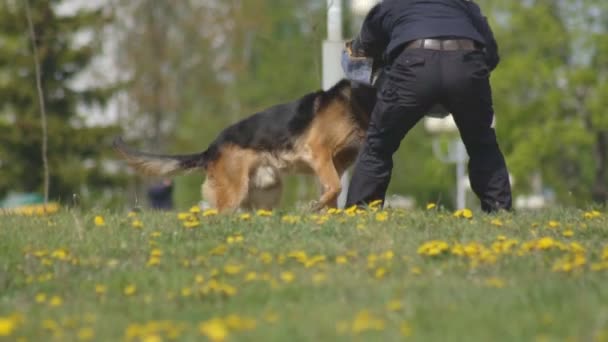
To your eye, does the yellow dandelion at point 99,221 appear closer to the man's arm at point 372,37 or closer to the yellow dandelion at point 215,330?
the man's arm at point 372,37

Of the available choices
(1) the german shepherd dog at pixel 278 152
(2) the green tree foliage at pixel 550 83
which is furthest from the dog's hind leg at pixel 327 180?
(2) the green tree foliage at pixel 550 83

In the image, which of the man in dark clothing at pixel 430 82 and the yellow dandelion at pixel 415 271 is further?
the man in dark clothing at pixel 430 82

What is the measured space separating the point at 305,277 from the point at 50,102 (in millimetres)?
26233

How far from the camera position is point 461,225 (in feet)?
21.0

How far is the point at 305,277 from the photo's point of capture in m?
4.94

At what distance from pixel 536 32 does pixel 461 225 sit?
3198 cm

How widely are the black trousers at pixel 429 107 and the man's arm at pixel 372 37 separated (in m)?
0.25

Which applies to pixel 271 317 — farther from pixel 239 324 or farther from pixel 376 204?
pixel 376 204

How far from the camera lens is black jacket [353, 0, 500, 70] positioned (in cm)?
732

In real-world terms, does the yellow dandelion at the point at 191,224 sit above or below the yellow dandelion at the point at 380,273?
below

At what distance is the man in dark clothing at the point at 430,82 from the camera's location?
23.8 ft

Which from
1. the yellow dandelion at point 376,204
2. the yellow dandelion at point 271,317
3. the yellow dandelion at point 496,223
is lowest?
the yellow dandelion at point 376,204

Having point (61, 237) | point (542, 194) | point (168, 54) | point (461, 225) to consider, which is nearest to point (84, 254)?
point (61, 237)

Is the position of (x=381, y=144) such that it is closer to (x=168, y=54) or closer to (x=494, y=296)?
(x=494, y=296)
